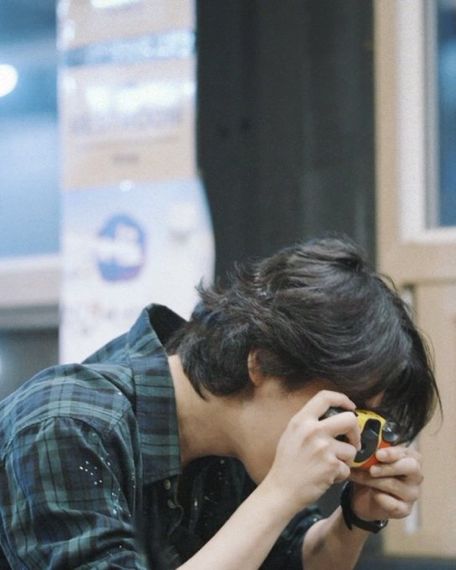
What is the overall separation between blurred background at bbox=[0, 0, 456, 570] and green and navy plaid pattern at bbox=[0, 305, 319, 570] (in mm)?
862

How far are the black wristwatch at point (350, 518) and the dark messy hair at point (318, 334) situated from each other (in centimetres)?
15

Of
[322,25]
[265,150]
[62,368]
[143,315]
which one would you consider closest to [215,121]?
[265,150]

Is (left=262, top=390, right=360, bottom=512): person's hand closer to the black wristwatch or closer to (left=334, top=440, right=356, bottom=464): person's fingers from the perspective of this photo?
A: (left=334, top=440, right=356, bottom=464): person's fingers

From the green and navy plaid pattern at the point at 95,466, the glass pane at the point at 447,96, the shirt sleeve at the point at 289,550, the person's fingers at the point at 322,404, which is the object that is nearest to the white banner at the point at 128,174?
the glass pane at the point at 447,96

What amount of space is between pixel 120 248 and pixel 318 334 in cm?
115

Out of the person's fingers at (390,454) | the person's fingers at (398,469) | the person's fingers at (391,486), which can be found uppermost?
the person's fingers at (390,454)

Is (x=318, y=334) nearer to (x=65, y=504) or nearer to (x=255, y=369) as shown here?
(x=255, y=369)

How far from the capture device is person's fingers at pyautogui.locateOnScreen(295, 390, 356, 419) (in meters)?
1.27

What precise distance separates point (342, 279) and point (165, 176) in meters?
1.08

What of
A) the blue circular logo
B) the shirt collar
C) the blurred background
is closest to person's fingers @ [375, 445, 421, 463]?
the shirt collar

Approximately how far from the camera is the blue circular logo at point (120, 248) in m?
2.37

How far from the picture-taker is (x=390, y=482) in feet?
4.71

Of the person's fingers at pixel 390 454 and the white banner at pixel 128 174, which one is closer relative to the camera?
the person's fingers at pixel 390 454

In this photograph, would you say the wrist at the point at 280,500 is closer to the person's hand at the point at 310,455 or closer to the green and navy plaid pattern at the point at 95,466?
the person's hand at the point at 310,455
